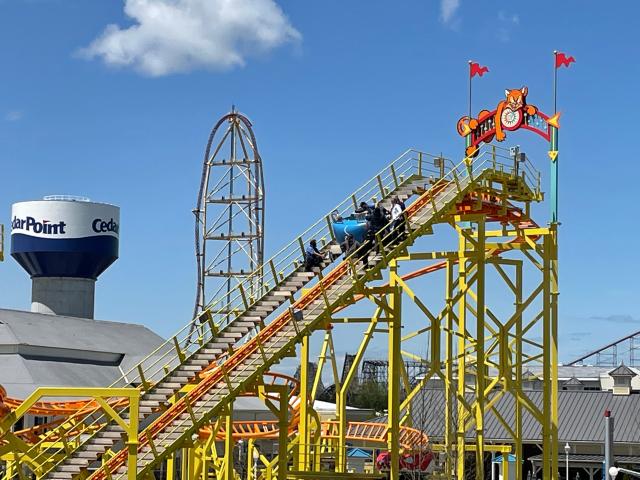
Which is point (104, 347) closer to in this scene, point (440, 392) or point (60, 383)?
point (60, 383)

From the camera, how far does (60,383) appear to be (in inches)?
2141

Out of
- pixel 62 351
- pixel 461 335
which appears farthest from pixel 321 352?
pixel 62 351

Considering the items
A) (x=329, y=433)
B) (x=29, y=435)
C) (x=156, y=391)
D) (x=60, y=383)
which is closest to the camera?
(x=156, y=391)

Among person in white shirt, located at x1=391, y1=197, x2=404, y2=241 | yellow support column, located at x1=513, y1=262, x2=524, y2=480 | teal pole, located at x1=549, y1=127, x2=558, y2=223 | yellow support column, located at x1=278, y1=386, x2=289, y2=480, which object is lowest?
yellow support column, located at x1=278, y1=386, x2=289, y2=480

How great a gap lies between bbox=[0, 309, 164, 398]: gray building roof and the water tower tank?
21.6 feet

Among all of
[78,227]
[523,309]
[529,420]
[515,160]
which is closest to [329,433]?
[523,309]

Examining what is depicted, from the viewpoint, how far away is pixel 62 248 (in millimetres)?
76062

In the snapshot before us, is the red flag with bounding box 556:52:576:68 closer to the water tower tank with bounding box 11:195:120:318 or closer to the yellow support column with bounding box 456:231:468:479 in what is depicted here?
the yellow support column with bounding box 456:231:468:479

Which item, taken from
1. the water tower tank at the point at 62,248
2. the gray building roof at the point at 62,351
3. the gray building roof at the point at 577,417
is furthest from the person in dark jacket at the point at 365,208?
the water tower tank at the point at 62,248

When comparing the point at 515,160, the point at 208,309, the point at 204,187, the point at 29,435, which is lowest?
the point at 29,435

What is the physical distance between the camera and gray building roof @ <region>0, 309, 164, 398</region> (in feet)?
178

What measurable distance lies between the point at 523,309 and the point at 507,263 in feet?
4.80

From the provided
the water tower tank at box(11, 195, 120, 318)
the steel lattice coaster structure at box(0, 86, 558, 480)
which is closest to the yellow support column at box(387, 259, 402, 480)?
the steel lattice coaster structure at box(0, 86, 558, 480)

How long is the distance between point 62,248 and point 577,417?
1240 inches
